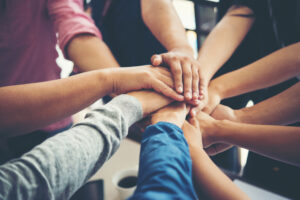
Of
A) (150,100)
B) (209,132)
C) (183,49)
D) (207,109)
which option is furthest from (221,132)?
(183,49)

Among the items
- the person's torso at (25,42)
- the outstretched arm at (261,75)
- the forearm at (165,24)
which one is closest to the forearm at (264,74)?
the outstretched arm at (261,75)

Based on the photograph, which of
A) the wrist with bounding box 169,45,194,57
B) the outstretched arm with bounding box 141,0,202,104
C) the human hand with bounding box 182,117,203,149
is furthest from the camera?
the wrist with bounding box 169,45,194,57

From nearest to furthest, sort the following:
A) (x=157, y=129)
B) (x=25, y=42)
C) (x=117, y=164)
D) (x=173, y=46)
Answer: (x=157, y=129) < (x=25, y=42) < (x=173, y=46) < (x=117, y=164)

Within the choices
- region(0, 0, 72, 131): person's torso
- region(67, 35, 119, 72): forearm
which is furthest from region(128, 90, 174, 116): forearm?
region(0, 0, 72, 131): person's torso

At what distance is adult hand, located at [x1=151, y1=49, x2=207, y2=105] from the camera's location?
0.62m

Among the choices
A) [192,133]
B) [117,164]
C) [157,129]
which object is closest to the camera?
[157,129]

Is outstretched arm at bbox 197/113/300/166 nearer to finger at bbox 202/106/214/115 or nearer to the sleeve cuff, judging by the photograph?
finger at bbox 202/106/214/115

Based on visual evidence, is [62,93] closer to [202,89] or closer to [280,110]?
[202,89]

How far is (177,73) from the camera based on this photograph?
63 cm

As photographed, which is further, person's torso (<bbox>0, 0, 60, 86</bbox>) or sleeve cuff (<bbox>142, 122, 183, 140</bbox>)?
person's torso (<bbox>0, 0, 60, 86</bbox>)

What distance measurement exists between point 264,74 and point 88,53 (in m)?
0.69

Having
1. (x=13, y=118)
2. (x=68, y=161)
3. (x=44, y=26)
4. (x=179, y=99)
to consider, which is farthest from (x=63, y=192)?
(x=44, y=26)

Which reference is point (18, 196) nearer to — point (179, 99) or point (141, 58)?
point (179, 99)

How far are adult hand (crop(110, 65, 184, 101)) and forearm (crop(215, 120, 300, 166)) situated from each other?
19cm
